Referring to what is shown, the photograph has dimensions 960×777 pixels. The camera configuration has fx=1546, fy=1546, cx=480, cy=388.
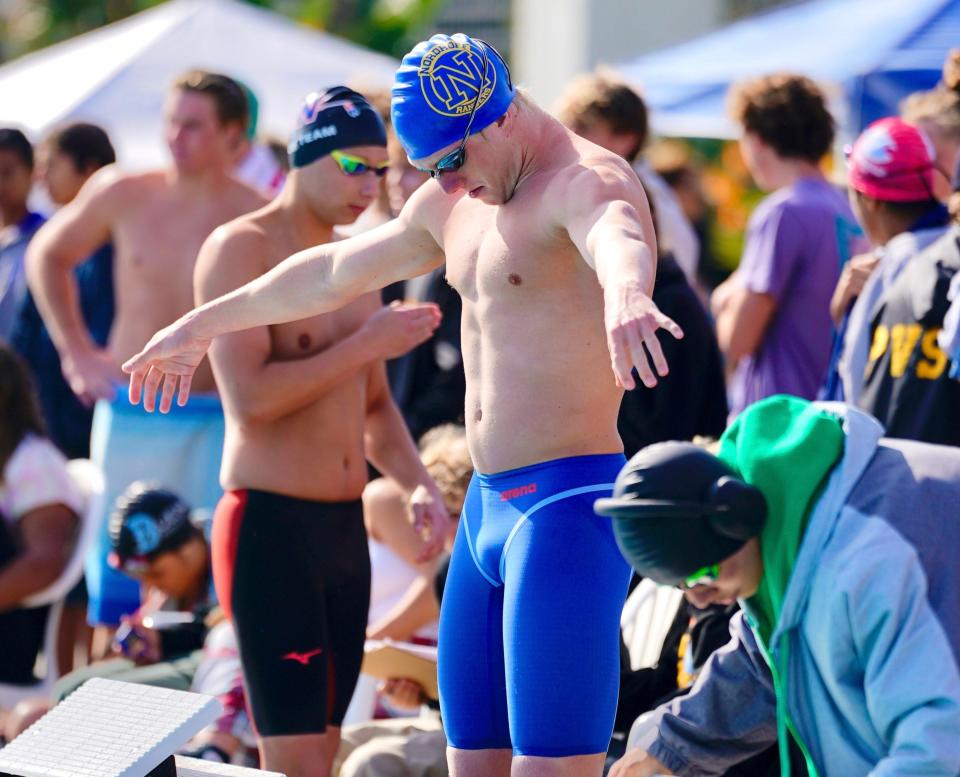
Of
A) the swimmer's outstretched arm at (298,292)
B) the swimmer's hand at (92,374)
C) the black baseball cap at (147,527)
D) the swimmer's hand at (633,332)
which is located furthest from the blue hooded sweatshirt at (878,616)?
the swimmer's hand at (92,374)

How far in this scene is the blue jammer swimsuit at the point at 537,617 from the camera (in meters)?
2.84

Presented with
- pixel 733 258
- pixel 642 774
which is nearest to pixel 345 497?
pixel 642 774

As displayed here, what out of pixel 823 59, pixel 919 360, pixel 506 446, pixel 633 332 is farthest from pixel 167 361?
pixel 823 59

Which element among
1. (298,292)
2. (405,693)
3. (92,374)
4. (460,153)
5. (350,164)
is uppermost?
(460,153)

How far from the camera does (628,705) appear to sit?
3.77 m

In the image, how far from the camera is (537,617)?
286 centimetres

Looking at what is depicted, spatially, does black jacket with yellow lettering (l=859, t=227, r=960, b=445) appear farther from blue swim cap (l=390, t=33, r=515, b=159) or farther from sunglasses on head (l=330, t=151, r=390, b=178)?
blue swim cap (l=390, t=33, r=515, b=159)

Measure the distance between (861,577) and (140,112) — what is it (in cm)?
715

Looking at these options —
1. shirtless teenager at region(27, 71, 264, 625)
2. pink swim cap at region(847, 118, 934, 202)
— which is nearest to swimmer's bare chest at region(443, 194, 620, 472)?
pink swim cap at region(847, 118, 934, 202)

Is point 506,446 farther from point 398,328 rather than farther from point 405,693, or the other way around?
point 405,693

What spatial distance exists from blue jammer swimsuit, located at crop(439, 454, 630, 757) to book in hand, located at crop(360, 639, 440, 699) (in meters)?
1.26

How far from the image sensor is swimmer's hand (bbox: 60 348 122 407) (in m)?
5.95

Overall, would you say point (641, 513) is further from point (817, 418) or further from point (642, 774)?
point (642, 774)

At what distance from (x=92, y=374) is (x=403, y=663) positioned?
2.21 metres
